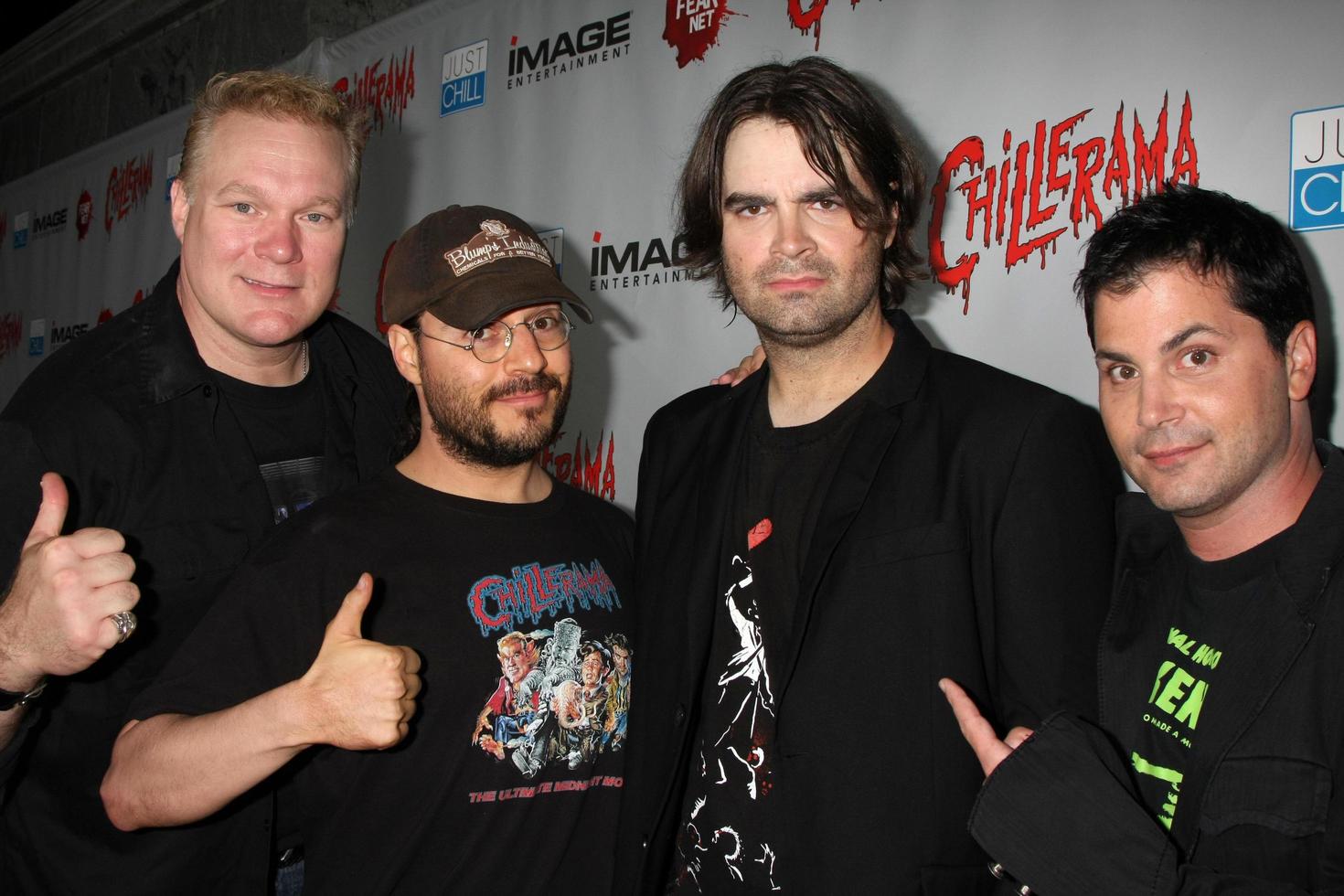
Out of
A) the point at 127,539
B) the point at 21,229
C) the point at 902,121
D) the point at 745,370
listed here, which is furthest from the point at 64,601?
the point at 21,229

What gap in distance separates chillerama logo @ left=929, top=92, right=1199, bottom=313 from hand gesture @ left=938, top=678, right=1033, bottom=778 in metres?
1.08

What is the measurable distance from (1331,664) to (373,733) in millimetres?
1211

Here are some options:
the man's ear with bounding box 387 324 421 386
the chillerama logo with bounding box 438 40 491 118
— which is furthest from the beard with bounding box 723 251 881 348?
the chillerama logo with bounding box 438 40 491 118

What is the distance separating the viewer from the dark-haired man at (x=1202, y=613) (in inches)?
46.3

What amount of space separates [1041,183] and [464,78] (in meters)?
2.28

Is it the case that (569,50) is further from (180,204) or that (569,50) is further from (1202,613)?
(1202,613)

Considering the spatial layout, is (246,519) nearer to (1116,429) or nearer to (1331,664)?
(1116,429)

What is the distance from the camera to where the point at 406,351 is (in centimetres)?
189

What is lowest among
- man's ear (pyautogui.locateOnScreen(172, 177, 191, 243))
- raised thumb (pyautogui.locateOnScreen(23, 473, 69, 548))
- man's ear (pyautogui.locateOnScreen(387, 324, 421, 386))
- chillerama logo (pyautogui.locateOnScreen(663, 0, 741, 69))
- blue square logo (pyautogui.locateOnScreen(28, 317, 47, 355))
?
raised thumb (pyautogui.locateOnScreen(23, 473, 69, 548))

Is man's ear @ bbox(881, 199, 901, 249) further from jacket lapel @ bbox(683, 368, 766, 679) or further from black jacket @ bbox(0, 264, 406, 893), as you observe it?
black jacket @ bbox(0, 264, 406, 893)

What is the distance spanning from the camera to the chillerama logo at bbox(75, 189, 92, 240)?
235 inches

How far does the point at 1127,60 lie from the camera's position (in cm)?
204

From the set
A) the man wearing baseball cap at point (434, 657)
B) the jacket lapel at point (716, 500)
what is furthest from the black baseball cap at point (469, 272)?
the jacket lapel at point (716, 500)

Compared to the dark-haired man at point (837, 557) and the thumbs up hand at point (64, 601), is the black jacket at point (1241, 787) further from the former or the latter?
the thumbs up hand at point (64, 601)
